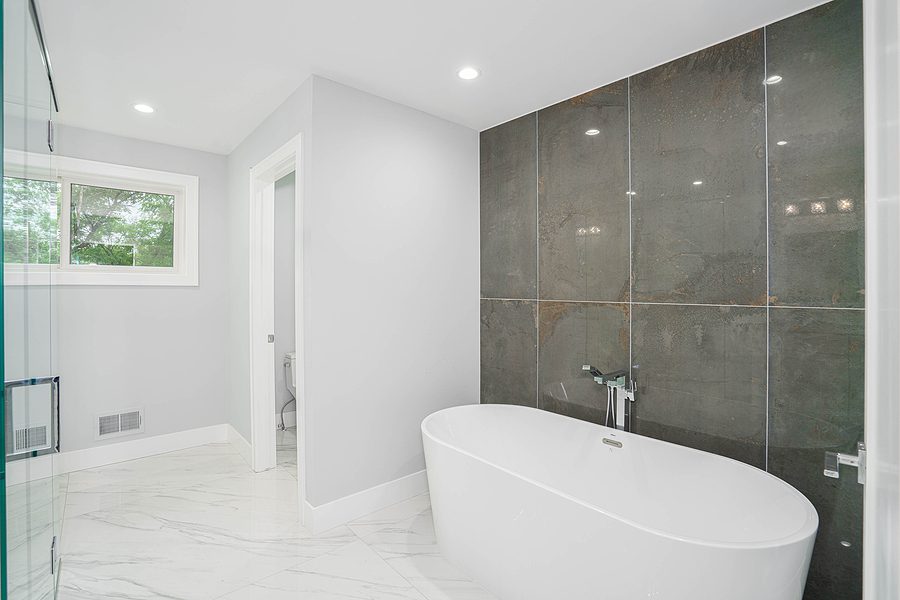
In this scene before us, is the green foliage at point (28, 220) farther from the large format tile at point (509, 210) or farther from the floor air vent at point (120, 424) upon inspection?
the large format tile at point (509, 210)

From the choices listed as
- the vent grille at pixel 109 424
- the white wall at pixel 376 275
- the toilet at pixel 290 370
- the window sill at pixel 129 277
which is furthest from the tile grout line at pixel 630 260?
the vent grille at pixel 109 424

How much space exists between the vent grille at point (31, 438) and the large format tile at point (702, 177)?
255 cm

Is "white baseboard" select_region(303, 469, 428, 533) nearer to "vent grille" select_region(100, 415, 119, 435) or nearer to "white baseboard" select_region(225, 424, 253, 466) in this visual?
"white baseboard" select_region(225, 424, 253, 466)

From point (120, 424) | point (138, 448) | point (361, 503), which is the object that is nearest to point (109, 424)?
point (120, 424)

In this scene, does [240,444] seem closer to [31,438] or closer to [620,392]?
[31,438]

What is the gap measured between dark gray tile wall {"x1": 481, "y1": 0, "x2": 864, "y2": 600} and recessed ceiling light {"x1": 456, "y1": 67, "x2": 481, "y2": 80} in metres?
0.65

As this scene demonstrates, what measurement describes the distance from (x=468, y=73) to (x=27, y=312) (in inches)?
86.2

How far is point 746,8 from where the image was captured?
185cm

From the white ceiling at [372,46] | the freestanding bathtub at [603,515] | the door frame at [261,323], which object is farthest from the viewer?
the door frame at [261,323]

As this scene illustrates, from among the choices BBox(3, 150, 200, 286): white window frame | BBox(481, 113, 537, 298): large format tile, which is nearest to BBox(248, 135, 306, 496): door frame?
BBox(3, 150, 200, 286): white window frame

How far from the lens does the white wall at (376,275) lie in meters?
2.48

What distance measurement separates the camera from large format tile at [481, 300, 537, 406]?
3.01 metres

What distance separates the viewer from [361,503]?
8.75 feet

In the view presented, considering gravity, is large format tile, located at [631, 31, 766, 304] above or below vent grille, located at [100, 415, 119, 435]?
above
